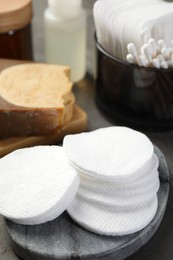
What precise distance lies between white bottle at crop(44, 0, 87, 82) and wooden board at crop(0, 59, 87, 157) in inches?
4.9

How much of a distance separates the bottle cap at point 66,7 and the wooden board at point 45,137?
15 cm

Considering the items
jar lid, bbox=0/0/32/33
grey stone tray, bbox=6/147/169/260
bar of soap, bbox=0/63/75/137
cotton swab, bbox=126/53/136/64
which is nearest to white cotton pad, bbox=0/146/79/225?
grey stone tray, bbox=6/147/169/260

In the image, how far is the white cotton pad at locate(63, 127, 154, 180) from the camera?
67cm

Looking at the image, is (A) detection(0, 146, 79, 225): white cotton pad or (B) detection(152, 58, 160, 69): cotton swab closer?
(A) detection(0, 146, 79, 225): white cotton pad

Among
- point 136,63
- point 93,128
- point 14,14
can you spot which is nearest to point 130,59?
point 136,63

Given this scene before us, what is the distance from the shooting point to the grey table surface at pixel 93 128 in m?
0.69

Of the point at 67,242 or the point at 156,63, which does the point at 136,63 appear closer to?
the point at 156,63

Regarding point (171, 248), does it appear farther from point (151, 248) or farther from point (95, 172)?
point (95, 172)

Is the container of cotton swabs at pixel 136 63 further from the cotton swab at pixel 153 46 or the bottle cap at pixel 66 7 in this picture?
the bottle cap at pixel 66 7

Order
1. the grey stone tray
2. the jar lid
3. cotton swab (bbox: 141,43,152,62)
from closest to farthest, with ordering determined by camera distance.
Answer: the grey stone tray
cotton swab (bbox: 141,43,152,62)
the jar lid

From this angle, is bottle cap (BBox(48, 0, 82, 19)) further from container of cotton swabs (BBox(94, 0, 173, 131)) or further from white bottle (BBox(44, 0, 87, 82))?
container of cotton swabs (BBox(94, 0, 173, 131))

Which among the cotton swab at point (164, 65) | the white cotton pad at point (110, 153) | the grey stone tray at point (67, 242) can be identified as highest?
the cotton swab at point (164, 65)

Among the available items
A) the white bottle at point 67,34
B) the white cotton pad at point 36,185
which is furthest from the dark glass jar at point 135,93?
the white cotton pad at point 36,185

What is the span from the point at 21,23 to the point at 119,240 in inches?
21.6
